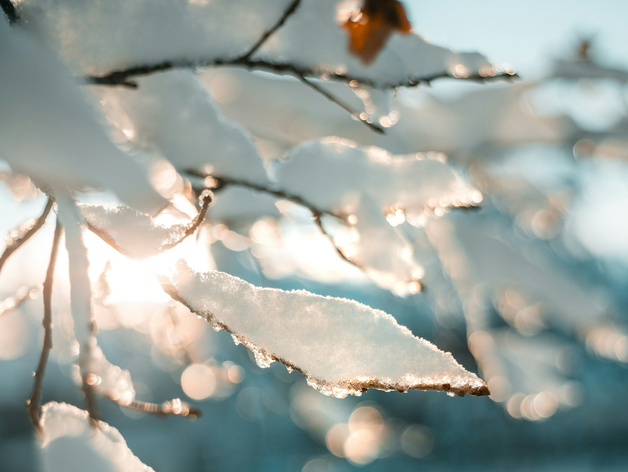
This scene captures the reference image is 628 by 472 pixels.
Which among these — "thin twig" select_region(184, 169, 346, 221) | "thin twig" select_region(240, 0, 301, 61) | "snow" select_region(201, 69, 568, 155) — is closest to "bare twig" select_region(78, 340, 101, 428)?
"thin twig" select_region(184, 169, 346, 221)

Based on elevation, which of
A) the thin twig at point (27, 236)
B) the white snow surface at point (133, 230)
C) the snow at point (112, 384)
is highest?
the white snow surface at point (133, 230)

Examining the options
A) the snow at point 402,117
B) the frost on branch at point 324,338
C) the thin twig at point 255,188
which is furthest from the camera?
the snow at point 402,117

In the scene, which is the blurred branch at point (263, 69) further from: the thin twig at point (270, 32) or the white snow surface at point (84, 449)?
the white snow surface at point (84, 449)

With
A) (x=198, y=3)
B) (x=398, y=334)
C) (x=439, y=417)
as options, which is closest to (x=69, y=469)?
(x=398, y=334)

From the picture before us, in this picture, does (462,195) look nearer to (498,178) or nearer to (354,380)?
(354,380)

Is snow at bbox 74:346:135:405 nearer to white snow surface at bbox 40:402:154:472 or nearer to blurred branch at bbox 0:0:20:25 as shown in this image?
white snow surface at bbox 40:402:154:472

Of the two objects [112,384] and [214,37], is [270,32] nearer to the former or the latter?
[214,37]

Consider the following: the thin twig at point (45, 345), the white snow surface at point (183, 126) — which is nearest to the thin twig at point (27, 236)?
the thin twig at point (45, 345)
